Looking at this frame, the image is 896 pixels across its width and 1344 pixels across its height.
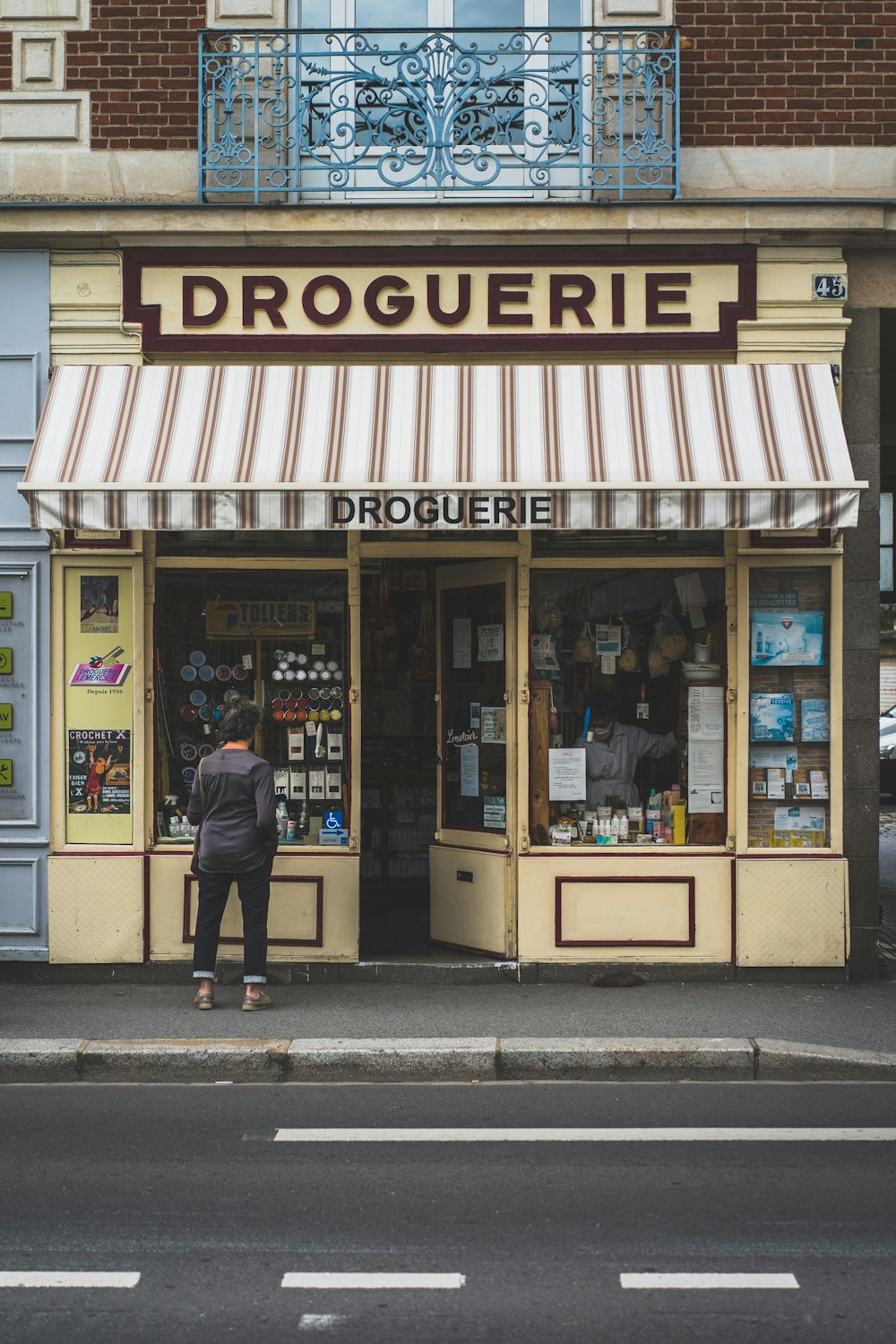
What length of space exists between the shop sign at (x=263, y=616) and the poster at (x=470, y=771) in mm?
1345

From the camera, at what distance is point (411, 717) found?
10.9 meters

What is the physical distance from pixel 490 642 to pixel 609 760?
1.13m

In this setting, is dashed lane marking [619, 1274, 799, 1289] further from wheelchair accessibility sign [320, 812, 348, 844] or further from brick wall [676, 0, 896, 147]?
brick wall [676, 0, 896, 147]

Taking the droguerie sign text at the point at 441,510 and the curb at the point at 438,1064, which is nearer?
the curb at the point at 438,1064

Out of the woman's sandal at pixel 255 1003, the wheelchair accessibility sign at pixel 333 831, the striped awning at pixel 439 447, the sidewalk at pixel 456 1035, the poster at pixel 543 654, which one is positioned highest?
the striped awning at pixel 439 447

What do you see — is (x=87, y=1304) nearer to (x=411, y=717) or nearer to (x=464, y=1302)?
(x=464, y=1302)

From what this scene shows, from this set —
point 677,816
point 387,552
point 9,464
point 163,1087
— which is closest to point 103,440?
point 9,464

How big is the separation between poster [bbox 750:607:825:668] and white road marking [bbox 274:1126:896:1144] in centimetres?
335

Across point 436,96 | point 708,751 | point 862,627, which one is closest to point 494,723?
point 708,751

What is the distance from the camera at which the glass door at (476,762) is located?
8.42 meters

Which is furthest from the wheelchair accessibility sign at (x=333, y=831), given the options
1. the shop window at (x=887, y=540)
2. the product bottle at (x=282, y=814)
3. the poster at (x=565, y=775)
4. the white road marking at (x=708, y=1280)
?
the shop window at (x=887, y=540)

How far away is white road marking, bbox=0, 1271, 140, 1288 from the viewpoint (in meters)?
4.20

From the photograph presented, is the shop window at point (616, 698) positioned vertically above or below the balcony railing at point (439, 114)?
below

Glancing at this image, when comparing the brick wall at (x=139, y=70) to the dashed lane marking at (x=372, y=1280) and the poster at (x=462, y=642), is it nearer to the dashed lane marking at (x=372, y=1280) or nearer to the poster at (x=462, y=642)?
the poster at (x=462, y=642)
